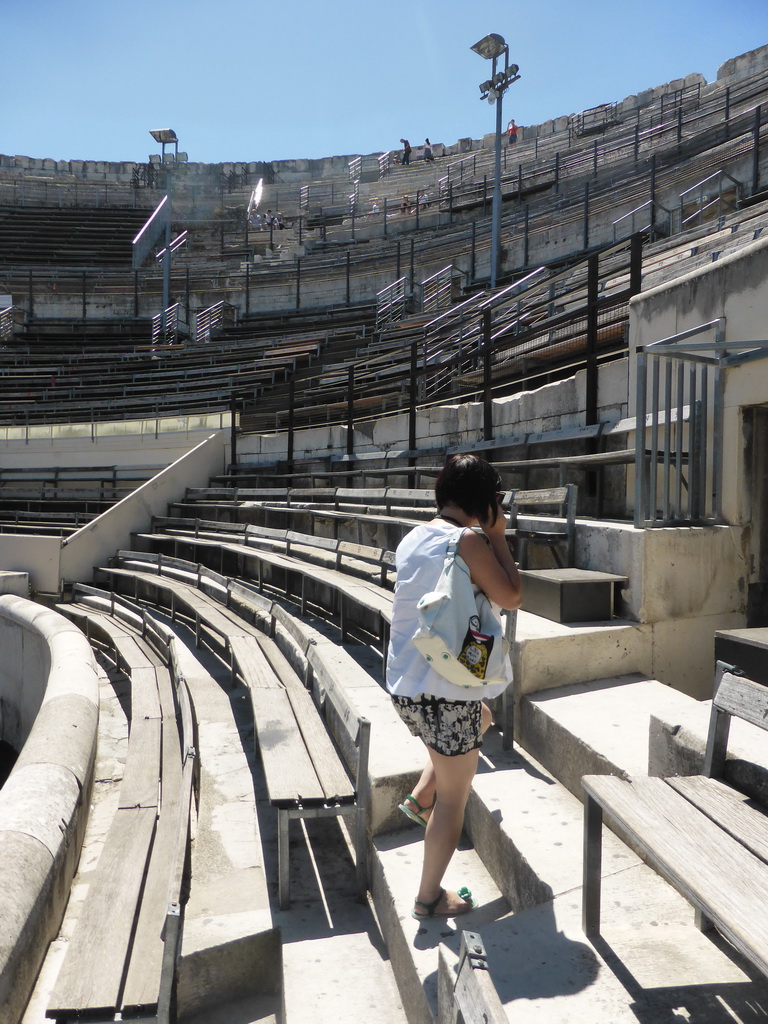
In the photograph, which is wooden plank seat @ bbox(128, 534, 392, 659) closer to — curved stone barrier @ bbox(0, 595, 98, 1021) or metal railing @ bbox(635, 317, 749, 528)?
curved stone barrier @ bbox(0, 595, 98, 1021)

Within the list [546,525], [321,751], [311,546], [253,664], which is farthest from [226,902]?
[311,546]

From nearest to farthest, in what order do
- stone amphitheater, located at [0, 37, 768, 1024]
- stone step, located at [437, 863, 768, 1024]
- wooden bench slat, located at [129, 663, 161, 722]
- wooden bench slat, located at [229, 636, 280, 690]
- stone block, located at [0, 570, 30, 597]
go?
stone step, located at [437, 863, 768, 1024] < stone amphitheater, located at [0, 37, 768, 1024] < wooden bench slat, located at [229, 636, 280, 690] < wooden bench slat, located at [129, 663, 161, 722] < stone block, located at [0, 570, 30, 597]

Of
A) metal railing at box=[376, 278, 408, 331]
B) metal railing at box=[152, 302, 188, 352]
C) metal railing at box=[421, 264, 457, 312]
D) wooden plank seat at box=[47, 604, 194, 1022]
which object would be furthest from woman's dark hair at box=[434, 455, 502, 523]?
metal railing at box=[152, 302, 188, 352]

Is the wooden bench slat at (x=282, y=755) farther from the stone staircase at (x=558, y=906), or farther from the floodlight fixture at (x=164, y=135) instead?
the floodlight fixture at (x=164, y=135)

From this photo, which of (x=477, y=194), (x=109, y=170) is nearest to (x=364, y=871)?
(x=477, y=194)

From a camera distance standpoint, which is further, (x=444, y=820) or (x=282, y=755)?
(x=282, y=755)

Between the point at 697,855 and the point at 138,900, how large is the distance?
2.23m

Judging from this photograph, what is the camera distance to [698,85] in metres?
28.5

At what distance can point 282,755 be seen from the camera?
3.03 metres

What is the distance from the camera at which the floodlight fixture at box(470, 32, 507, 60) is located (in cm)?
1788

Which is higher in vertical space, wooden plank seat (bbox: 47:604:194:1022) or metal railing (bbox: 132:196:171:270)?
metal railing (bbox: 132:196:171:270)

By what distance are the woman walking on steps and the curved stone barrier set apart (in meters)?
1.62

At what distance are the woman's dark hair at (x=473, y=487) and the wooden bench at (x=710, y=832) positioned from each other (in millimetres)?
813

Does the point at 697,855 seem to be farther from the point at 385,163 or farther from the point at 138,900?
the point at 385,163
